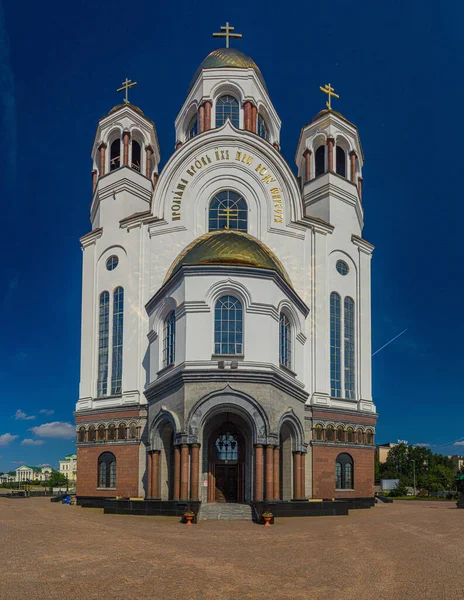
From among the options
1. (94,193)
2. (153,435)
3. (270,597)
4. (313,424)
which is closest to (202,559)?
(270,597)

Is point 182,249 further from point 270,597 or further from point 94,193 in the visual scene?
point 270,597

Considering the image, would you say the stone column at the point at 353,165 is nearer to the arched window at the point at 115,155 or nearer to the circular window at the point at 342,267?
the circular window at the point at 342,267

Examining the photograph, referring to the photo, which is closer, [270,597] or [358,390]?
[270,597]

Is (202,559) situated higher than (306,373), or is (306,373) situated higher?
(306,373)

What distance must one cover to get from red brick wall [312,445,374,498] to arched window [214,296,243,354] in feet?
33.1

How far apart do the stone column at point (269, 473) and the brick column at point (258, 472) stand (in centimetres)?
24

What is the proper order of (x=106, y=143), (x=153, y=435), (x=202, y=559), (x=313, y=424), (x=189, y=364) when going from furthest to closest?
1. (x=106, y=143)
2. (x=313, y=424)
3. (x=153, y=435)
4. (x=189, y=364)
5. (x=202, y=559)

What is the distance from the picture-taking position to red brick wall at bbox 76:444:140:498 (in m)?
36.8

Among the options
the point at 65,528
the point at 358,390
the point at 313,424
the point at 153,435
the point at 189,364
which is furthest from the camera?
the point at 358,390

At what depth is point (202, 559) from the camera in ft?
52.7

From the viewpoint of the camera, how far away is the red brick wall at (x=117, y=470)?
36.8m

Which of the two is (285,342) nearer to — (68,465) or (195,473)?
(195,473)

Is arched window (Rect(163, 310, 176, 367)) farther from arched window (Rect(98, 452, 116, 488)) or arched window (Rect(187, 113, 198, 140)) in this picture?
arched window (Rect(187, 113, 198, 140))

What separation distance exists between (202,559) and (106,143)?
32.8 meters
